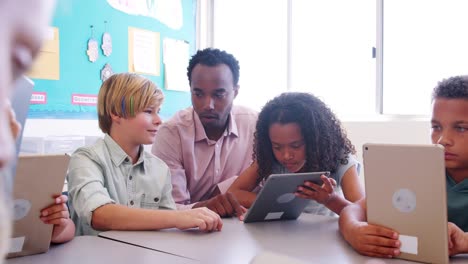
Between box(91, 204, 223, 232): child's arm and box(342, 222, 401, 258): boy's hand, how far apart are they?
0.37 m

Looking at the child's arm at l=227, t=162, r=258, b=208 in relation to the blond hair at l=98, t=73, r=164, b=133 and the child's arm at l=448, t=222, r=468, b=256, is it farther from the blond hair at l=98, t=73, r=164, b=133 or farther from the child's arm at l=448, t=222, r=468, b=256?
the child's arm at l=448, t=222, r=468, b=256

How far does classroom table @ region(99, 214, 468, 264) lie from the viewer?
3.05 ft

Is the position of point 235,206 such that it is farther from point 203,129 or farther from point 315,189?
point 203,129

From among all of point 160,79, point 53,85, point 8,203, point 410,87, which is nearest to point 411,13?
point 410,87

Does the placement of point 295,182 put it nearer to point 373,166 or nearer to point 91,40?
point 373,166

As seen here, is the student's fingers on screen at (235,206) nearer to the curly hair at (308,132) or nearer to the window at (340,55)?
the curly hair at (308,132)

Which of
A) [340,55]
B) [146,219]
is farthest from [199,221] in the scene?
[340,55]

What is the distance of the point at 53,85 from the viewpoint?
233cm

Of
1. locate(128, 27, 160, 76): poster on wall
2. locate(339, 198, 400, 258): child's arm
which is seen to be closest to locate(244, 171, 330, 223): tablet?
locate(339, 198, 400, 258): child's arm

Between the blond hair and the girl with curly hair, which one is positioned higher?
the blond hair

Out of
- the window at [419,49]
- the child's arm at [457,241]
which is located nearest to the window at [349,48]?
the window at [419,49]

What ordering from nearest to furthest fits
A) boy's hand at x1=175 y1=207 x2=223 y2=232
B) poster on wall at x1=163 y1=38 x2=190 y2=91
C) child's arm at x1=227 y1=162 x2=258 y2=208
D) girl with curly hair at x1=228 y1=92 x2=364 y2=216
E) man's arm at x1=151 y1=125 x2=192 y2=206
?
1. boy's hand at x1=175 y1=207 x2=223 y2=232
2. girl with curly hair at x1=228 y1=92 x2=364 y2=216
3. child's arm at x1=227 y1=162 x2=258 y2=208
4. man's arm at x1=151 y1=125 x2=192 y2=206
5. poster on wall at x1=163 y1=38 x2=190 y2=91

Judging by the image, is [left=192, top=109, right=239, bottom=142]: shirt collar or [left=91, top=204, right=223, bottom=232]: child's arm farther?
[left=192, top=109, right=239, bottom=142]: shirt collar

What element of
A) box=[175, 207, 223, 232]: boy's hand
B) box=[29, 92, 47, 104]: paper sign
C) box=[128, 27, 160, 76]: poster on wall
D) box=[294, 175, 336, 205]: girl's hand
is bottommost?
box=[175, 207, 223, 232]: boy's hand
